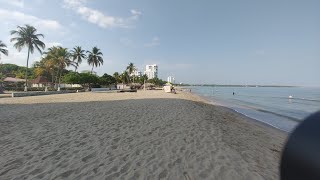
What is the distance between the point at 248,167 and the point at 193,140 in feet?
7.77

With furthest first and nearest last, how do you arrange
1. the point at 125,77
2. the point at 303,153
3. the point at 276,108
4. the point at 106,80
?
the point at 125,77 → the point at 106,80 → the point at 276,108 → the point at 303,153

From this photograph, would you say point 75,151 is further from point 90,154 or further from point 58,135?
point 58,135

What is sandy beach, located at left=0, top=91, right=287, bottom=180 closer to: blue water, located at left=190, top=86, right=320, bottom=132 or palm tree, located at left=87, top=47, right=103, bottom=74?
blue water, located at left=190, top=86, right=320, bottom=132

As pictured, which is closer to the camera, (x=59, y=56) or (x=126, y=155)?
(x=126, y=155)

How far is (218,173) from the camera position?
4.67 meters

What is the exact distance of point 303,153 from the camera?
157 centimetres

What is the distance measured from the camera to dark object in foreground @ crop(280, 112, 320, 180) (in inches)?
59.0

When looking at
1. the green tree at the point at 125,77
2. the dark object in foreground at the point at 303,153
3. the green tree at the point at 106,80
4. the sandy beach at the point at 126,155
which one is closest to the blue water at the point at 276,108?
the dark object in foreground at the point at 303,153

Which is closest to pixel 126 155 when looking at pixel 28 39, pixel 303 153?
pixel 303 153

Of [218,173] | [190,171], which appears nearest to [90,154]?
[190,171]

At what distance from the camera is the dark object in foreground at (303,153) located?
150 cm

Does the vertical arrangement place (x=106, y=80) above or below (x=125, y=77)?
below

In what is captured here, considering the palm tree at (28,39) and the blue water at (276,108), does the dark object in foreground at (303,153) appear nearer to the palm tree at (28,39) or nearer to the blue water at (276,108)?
the blue water at (276,108)

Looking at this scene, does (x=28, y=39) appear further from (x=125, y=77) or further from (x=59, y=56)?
(x=125, y=77)
